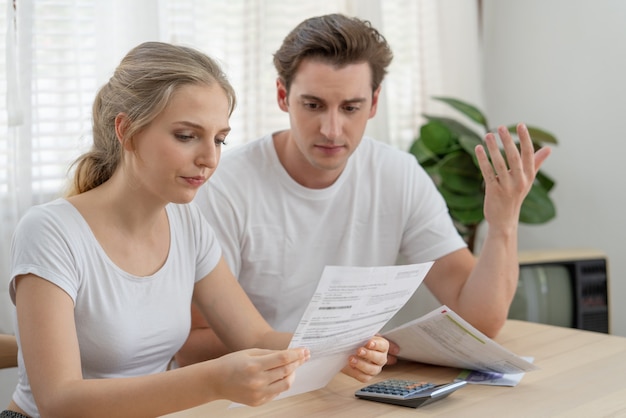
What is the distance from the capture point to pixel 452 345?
4.97 feet

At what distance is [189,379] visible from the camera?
48.9 inches

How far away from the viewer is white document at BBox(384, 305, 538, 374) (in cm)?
145

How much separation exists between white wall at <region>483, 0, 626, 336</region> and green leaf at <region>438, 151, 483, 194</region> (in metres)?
0.61

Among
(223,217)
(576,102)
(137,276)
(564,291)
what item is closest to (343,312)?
(137,276)

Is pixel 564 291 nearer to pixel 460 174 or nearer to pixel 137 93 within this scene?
pixel 460 174

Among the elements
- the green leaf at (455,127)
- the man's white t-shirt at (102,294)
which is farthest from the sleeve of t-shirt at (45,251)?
the green leaf at (455,127)

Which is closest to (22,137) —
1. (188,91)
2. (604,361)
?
(188,91)

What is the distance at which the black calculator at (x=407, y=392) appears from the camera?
1.37 metres

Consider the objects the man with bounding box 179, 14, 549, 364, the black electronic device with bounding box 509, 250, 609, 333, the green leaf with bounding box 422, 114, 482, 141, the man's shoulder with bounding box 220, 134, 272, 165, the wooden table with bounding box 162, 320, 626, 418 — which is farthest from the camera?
the green leaf with bounding box 422, 114, 482, 141

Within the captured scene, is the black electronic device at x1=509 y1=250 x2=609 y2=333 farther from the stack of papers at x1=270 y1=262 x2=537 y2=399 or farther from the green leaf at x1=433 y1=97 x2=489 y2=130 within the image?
the stack of papers at x1=270 y1=262 x2=537 y2=399

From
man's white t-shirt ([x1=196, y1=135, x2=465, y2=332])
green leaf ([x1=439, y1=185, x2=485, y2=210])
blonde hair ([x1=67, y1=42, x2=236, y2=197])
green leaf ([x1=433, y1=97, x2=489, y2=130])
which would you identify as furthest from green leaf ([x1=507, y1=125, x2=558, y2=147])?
blonde hair ([x1=67, y1=42, x2=236, y2=197])

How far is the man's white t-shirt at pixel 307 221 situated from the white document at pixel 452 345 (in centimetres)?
51

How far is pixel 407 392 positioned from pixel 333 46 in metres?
0.93

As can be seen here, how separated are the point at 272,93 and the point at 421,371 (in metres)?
1.58
